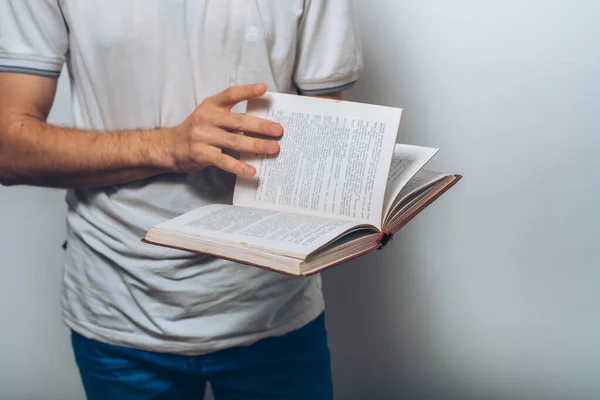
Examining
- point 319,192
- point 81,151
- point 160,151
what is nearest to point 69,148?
point 81,151

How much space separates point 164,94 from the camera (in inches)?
36.1

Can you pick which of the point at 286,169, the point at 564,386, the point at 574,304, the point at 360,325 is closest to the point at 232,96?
the point at 286,169

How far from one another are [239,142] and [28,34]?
12.7 inches

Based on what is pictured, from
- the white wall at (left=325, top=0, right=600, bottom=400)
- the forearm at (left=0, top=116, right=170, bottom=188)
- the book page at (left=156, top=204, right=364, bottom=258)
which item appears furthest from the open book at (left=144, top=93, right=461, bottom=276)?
the white wall at (left=325, top=0, right=600, bottom=400)

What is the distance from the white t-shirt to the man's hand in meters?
A: 0.12

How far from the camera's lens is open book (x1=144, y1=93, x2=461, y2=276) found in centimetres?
71

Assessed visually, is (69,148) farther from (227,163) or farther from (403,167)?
(403,167)

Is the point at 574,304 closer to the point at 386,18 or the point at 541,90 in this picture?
the point at 541,90

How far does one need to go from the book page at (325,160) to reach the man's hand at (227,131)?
0.8 inches

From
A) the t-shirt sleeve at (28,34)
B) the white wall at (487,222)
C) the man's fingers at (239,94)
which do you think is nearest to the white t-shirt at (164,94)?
the t-shirt sleeve at (28,34)

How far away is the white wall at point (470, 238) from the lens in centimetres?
129

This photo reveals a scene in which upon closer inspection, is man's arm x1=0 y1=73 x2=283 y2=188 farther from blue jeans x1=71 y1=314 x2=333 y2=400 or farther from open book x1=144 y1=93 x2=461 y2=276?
blue jeans x1=71 y1=314 x2=333 y2=400

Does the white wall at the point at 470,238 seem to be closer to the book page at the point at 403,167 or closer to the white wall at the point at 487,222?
the white wall at the point at 487,222

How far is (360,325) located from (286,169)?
81cm
